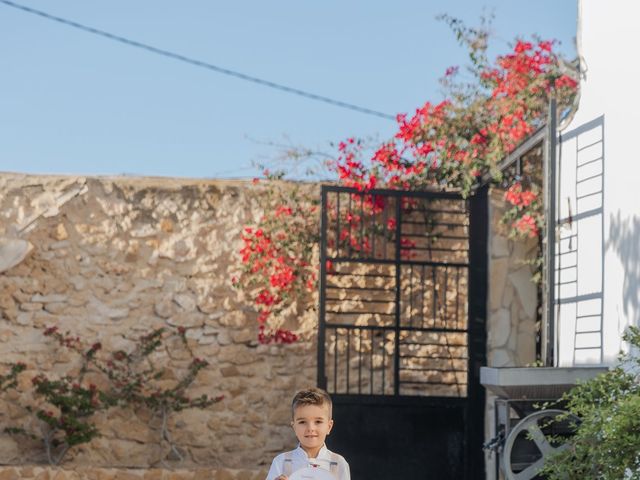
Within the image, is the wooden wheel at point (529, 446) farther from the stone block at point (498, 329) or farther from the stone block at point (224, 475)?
the stone block at point (224, 475)

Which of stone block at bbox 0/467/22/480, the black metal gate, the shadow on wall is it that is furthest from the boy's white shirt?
stone block at bbox 0/467/22/480

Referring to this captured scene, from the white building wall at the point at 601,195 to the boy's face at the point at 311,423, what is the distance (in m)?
3.72

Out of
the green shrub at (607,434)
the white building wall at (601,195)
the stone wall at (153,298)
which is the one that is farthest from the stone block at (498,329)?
the green shrub at (607,434)

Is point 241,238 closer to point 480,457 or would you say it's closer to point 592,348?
point 480,457

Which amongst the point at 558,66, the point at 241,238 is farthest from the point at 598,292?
the point at 241,238

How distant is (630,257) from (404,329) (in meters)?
2.51

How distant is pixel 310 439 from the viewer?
3.67m

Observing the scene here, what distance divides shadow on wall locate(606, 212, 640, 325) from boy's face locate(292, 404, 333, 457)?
3.65 metres

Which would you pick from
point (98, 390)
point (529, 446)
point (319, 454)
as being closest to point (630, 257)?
point (529, 446)

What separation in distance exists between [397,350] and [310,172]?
168 centimetres

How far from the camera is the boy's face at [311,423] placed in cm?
364

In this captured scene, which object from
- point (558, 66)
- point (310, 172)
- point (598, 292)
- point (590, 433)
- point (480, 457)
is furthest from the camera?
point (310, 172)

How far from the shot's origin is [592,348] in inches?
297

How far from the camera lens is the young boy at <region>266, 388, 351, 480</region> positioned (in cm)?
365
